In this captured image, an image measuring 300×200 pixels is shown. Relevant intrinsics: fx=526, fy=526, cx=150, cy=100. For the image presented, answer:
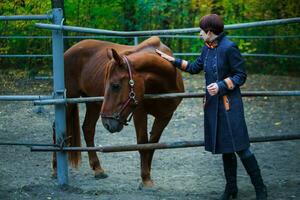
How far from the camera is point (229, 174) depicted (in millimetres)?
4742

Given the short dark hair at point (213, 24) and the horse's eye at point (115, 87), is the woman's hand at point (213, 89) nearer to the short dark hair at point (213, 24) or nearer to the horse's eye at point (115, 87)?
the short dark hair at point (213, 24)

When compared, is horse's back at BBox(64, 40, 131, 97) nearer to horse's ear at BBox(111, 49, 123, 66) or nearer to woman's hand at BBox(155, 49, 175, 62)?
woman's hand at BBox(155, 49, 175, 62)

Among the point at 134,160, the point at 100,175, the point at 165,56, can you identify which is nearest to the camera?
the point at 165,56

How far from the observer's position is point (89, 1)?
1483 centimetres

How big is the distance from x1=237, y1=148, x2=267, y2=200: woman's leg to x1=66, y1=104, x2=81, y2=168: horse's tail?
2.24m

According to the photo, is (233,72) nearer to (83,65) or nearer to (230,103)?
(230,103)

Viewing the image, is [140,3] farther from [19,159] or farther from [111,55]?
[111,55]

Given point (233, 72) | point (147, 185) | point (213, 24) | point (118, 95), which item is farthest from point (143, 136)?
point (213, 24)

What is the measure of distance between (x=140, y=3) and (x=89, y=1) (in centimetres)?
144

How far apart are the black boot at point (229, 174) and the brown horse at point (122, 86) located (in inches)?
37.2

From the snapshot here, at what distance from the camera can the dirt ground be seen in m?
5.14

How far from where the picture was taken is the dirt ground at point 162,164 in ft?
16.9

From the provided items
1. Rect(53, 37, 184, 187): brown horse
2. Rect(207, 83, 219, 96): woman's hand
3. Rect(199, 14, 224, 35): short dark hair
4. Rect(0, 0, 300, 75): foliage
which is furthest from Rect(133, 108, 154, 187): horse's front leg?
Rect(0, 0, 300, 75): foliage

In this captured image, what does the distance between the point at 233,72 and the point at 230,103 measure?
26 cm
